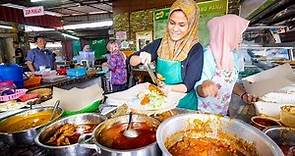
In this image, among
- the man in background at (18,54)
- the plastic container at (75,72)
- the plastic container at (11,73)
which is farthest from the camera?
the man in background at (18,54)

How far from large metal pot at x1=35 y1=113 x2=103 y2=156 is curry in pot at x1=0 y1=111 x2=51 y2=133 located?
170 mm

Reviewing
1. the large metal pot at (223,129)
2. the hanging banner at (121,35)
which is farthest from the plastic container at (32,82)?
the hanging banner at (121,35)

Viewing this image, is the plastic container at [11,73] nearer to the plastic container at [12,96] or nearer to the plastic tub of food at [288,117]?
the plastic container at [12,96]

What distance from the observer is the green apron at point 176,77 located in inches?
75.4

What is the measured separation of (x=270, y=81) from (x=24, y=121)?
1783mm

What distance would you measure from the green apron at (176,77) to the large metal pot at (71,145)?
86 cm

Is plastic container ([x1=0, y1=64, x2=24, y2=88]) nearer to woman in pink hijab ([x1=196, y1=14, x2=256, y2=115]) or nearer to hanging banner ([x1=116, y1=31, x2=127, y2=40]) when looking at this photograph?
woman in pink hijab ([x1=196, y1=14, x2=256, y2=115])

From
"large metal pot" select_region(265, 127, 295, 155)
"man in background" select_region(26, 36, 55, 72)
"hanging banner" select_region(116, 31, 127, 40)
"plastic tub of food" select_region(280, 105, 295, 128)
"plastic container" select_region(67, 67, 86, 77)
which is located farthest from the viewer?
"hanging banner" select_region(116, 31, 127, 40)

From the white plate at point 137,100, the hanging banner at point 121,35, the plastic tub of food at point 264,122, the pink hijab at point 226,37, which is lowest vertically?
the plastic tub of food at point 264,122

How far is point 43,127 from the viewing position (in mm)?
1223

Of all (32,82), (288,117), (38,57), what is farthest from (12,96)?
(38,57)

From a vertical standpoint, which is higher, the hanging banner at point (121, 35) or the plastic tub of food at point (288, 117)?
the hanging banner at point (121, 35)

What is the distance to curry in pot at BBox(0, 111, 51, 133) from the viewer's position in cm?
141

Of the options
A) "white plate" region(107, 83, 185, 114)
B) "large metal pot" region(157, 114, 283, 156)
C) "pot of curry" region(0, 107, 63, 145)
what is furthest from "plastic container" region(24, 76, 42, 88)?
"large metal pot" region(157, 114, 283, 156)
